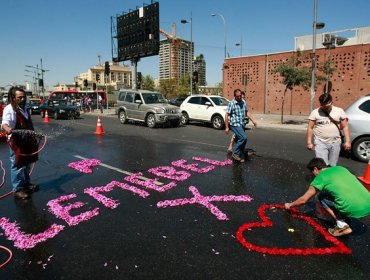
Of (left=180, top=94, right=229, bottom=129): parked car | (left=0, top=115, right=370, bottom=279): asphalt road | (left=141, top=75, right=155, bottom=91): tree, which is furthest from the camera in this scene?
(left=141, top=75, right=155, bottom=91): tree

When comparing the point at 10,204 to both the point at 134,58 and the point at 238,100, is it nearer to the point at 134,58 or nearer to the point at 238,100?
the point at 238,100

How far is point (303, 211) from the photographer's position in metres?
4.80

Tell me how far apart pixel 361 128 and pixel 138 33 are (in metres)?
24.5

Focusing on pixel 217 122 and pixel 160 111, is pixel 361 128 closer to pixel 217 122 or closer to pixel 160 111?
pixel 217 122

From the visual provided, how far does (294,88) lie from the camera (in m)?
27.0

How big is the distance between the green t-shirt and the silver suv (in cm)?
1314

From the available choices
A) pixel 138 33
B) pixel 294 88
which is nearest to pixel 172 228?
pixel 294 88

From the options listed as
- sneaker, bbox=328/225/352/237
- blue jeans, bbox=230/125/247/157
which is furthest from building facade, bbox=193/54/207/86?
sneaker, bbox=328/225/352/237

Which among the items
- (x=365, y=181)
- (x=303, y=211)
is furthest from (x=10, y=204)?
(x=365, y=181)

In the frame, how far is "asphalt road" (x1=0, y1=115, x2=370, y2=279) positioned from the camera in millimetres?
3279

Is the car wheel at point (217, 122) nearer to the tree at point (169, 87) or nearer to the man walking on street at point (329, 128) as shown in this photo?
the man walking on street at point (329, 128)

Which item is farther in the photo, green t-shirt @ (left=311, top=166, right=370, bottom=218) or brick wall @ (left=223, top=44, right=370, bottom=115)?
brick wall @ (left=223, top=44, right=370, bottom=115)

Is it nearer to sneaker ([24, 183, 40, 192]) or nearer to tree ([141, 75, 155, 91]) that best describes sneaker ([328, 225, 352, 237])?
sneaker ([24, 183, 40, 192])

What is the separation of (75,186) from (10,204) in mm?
1212
